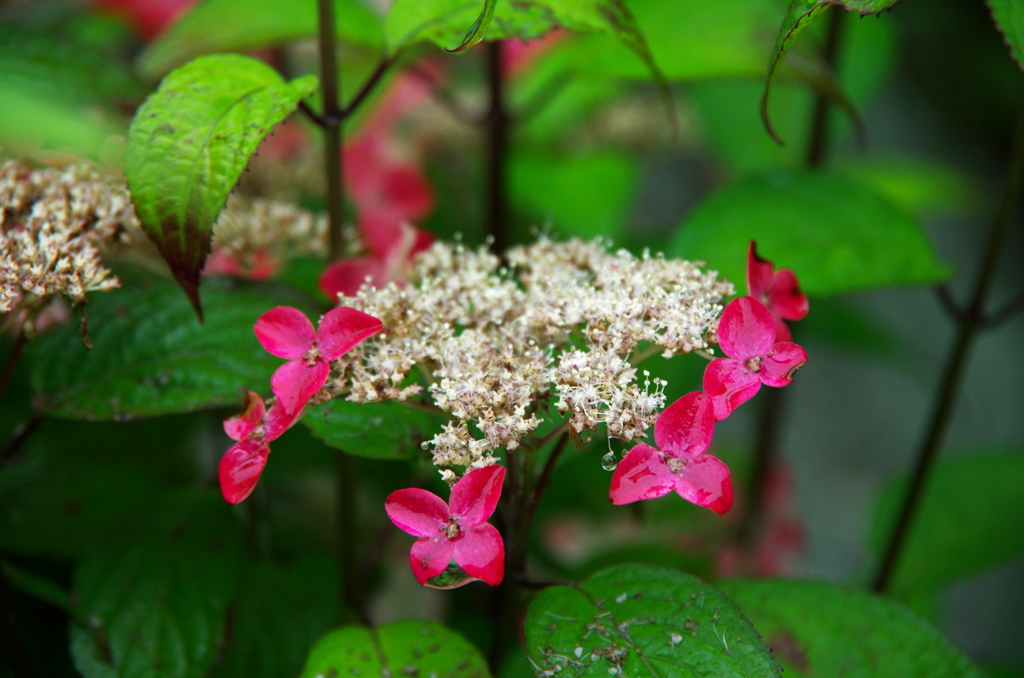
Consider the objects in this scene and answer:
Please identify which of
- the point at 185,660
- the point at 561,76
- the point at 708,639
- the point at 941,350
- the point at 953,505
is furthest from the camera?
the point at 941,350

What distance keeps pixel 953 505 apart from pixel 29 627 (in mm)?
1018

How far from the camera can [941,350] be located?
1784 millimetres

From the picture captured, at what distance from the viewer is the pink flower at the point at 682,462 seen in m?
0.39

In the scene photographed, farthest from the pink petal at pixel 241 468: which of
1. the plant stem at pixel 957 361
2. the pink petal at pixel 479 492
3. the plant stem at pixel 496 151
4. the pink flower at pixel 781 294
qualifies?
the plant stem at pixel 957 361

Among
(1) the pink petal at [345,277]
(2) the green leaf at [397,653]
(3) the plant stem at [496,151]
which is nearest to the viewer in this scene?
(2) the green leaf at [397,653]

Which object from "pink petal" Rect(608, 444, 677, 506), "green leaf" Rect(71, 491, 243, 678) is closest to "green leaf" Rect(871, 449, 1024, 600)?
"pink petal" Rect(608, 444, 677, 506)

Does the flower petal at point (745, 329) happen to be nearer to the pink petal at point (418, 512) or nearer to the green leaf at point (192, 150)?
the pink petal at point (418, 512)

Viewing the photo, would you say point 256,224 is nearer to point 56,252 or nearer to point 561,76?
point 56,252

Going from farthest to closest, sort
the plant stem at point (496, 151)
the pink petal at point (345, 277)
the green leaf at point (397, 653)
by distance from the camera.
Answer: the plant stem at point (496, 151) < the pink petal at point (345, 277) < the green leaf at point (397, 653)

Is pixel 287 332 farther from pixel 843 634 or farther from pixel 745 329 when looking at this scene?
pixel 843 634

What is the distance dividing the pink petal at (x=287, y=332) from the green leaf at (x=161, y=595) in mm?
251

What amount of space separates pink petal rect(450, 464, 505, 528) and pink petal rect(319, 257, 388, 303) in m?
0.22

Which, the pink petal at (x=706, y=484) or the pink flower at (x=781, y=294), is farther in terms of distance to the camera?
the pink flower at (x=781, y=294)

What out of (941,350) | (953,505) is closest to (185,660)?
(953,505)
